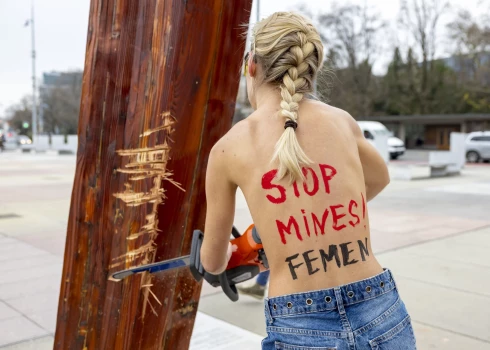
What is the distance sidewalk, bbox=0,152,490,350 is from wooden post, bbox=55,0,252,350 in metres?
1.55

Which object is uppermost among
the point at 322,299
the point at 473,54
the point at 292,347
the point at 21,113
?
the point at 473,54

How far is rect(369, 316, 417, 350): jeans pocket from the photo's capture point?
1.45 m

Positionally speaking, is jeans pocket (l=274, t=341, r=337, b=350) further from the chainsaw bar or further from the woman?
the chainsaw bar

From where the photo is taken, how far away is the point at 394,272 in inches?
209

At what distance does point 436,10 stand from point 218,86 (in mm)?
46822

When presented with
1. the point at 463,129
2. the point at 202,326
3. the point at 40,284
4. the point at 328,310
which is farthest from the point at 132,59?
the point at 463,129

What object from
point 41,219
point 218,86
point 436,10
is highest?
point 436,10

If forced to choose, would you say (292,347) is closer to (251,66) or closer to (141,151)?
(251,66)

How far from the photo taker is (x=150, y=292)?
215cm

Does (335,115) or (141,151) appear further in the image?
(141,151)

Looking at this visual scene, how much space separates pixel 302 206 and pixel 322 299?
0.86ft

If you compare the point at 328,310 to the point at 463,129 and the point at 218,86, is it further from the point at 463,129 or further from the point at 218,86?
the point at 463,129

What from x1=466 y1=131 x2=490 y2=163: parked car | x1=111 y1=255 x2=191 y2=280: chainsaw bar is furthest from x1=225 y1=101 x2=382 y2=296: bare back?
x1=466 y1=131 x2=490 y2=163: parked car

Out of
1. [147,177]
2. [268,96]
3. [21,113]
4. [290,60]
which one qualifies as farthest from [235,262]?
[21,113]
